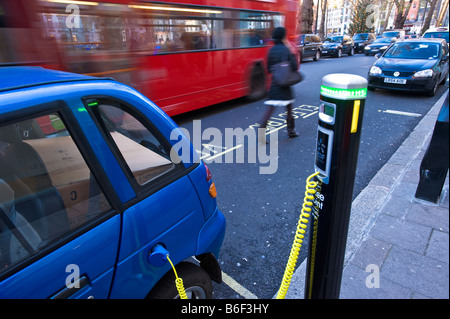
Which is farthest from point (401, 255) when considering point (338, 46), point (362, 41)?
point (362, 41)

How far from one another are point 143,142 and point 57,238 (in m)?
0.76

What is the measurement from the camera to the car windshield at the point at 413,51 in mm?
9172

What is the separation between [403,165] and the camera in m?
4.52

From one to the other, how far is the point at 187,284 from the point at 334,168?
113 cm

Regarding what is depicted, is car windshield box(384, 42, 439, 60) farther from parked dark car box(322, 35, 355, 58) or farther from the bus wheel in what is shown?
parked dark car box(322, 35, 355, 58)

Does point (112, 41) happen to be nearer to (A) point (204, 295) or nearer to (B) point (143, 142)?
(B) point (143, 142)

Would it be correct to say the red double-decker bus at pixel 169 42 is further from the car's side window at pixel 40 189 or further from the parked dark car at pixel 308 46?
the parked dark car at pixel 308 46

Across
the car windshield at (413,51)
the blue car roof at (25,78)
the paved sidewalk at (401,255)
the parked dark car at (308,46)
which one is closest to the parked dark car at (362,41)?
the parked dark car at (308,46)

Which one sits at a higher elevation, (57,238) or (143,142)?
(143,142)

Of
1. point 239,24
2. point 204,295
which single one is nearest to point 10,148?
point 204,295

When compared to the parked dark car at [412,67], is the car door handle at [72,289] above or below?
below

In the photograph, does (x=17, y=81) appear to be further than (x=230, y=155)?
No

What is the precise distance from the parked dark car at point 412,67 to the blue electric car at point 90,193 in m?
8.75

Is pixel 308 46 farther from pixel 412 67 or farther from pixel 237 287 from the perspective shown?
pixel 237 287
